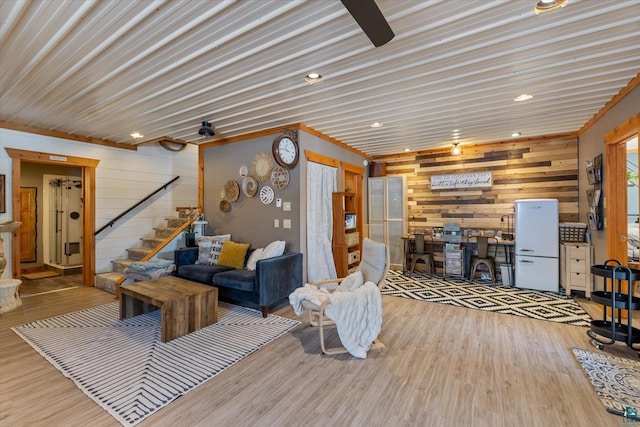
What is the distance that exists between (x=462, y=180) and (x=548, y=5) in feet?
14.4

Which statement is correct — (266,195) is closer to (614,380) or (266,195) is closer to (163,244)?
(163,244)

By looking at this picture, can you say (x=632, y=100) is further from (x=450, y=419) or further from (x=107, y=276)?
(x=107, y=276)

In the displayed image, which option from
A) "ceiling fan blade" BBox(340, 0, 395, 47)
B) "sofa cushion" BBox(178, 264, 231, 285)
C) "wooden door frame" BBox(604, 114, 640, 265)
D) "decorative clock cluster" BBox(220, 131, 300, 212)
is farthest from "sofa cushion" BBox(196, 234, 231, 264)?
"wooden door frame" BBox(604, 114, 640, 265)

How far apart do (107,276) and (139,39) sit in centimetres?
428

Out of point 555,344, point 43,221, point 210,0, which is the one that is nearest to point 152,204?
point 43,221

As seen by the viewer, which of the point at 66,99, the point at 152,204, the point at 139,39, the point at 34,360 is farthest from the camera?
the point at 152,204

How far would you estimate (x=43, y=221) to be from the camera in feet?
21.5

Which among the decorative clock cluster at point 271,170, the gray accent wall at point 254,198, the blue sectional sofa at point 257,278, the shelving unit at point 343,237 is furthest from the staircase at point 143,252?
the shelving unit at point 343,237

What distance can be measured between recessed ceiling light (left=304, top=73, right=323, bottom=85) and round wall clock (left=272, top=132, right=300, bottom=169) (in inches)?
60.1

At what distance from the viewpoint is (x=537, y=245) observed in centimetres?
462

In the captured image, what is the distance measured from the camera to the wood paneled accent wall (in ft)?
16.5

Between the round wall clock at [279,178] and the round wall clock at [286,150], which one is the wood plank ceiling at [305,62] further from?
the round wall clock at [279,178]

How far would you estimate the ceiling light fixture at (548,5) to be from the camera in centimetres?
175

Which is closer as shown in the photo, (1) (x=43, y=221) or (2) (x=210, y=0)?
(2) (x=210, y=0)
